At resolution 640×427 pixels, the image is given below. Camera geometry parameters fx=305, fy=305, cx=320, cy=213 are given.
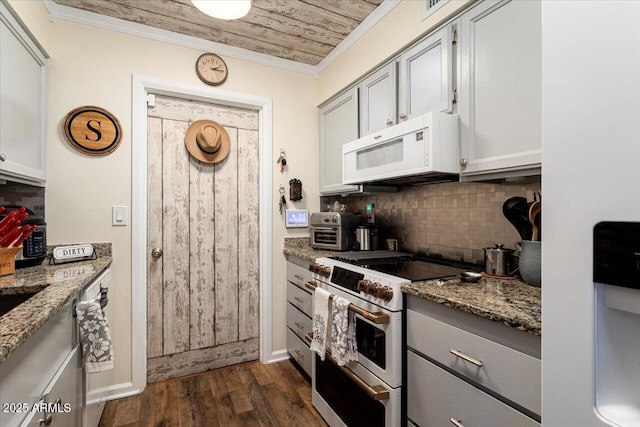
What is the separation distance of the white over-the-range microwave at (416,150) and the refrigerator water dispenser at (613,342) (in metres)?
0.90

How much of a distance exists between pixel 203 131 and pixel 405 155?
152cm

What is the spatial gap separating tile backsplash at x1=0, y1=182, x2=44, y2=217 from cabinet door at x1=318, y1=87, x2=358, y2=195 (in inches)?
75.3

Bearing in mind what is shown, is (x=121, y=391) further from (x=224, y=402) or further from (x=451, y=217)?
(x=451, y=217)

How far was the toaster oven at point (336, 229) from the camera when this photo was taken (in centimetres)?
224

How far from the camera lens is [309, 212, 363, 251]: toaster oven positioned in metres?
2.24

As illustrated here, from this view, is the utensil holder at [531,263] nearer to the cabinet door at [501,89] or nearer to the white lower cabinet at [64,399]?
the cabinet door at [501,89]

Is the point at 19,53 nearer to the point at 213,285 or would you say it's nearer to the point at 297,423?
the point at 213,285

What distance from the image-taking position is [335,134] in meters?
2.47

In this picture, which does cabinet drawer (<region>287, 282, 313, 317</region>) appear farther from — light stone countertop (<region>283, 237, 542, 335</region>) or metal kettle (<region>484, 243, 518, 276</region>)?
metal kettle (<region>484, 243, 518, 276</region>)

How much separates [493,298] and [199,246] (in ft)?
6.59

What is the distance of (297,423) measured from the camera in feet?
5.75

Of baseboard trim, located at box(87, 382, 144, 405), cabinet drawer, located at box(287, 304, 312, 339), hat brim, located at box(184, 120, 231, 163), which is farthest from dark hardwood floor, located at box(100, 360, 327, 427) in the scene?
hat brim, located at box(184, 120, 231, 163)

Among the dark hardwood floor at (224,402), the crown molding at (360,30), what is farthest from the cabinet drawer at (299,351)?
the crown molding at (360,30)

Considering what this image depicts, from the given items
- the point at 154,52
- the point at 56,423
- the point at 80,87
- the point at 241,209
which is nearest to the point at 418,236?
the point at 241,209
